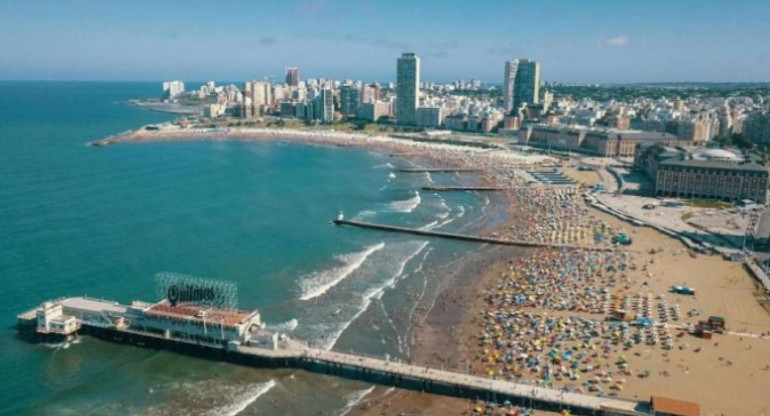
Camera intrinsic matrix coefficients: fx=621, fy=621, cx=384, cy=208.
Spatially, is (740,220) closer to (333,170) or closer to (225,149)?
(333,170)

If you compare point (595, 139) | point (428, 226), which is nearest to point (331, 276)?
point (428, 226)

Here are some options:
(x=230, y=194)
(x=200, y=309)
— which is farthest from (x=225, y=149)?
(x=200, y=309)

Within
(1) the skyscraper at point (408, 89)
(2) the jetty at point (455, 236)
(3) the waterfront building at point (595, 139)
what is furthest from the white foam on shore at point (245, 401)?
(1) the skyscraper at point (408, 89)

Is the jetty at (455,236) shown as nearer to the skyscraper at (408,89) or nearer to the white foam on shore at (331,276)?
the white foam on shore at (331,276)

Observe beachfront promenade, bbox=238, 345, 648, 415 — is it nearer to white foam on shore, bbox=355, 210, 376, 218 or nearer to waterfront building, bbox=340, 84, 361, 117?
white foam on shore, bbox=355, 210, 376, 218

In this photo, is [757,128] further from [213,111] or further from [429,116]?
[213,111]

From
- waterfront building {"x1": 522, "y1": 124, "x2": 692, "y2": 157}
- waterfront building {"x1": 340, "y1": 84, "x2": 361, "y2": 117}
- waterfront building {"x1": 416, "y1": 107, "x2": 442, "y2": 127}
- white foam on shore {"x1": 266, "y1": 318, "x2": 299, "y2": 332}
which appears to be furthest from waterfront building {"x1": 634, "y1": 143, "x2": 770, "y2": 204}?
waterfront building {"x1": 340, "y1": 84, "x2": 361, "y2": 117}
